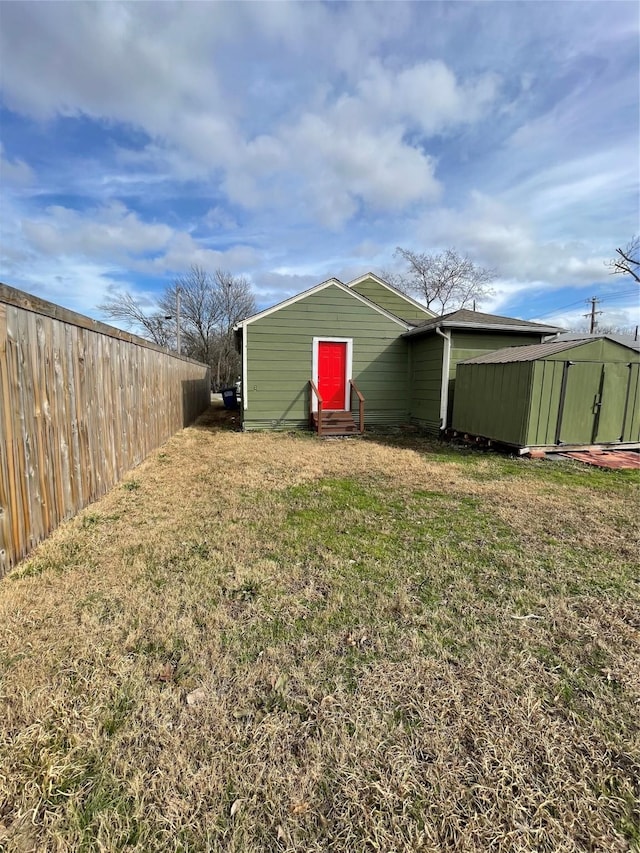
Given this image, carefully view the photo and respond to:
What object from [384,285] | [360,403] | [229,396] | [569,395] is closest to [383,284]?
[384,285]

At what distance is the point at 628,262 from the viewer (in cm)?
2120

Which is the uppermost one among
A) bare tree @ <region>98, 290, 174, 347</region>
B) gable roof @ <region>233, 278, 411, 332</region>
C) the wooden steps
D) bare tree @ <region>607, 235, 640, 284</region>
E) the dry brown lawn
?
bare tree @ <region>607, 235, 640, 284</region>

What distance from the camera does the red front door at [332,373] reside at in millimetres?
10062

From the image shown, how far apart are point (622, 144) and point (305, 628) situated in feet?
40.8

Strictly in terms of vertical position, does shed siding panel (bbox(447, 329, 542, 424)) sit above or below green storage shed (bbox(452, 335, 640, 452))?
above

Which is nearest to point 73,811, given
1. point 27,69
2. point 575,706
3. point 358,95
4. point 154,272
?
point 575,706

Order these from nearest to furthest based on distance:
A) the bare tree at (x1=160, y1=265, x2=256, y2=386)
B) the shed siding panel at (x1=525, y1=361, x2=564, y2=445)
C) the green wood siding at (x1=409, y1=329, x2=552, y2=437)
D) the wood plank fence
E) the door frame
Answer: the wood plank fence, the shed siding panel at (x1=525, y1=361, x2=564, y2=445), the green wood siding at (x1=409, y1=329, x2=552, y2=437), the door frame, the bare tree at (x1=160, y1=265, x2=256, y2=386)

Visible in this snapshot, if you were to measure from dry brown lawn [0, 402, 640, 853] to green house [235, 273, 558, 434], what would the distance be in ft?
20.4

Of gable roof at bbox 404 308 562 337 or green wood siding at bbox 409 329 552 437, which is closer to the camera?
gable roof at bbox 404 308 562 337

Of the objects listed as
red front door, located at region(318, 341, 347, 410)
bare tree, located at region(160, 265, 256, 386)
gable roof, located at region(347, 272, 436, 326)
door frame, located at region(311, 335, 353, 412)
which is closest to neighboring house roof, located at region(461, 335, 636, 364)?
door frame, located at region(311, 335, 353, 412)

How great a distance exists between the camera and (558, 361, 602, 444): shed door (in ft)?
21.1

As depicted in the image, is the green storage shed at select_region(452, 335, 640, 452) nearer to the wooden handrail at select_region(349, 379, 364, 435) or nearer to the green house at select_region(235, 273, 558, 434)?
the green house at select_region(235, 273, 558, 434)

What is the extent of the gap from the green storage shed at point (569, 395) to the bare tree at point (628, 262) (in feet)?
65.7

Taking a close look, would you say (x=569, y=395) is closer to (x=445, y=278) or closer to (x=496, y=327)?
(x=496, y=327)
